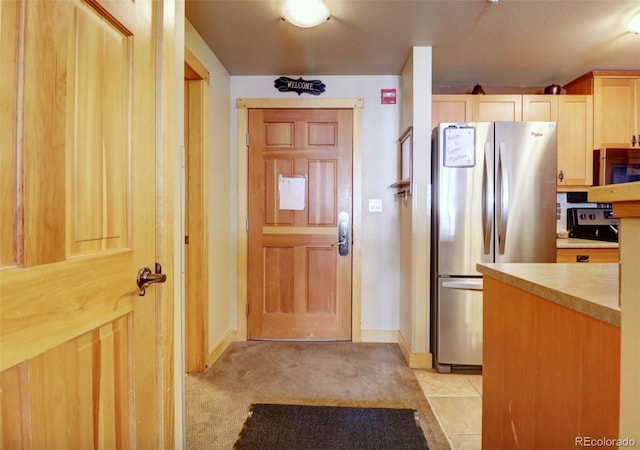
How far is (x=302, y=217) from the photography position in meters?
2.97

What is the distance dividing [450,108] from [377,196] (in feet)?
3.12

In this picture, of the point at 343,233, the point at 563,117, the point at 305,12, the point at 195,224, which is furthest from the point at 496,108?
the point at 195,224

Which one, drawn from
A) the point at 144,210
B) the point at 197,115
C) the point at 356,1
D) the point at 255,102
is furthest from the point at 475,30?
the point at 144,210

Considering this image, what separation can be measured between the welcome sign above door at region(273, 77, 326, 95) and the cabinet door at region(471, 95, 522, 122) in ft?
4.36

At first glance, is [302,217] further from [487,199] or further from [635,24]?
[635,24]

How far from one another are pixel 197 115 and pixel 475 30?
2.01 m

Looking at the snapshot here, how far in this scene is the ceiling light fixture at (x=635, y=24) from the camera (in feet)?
6.75

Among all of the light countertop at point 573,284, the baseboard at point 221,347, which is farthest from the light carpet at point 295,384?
the light countertop at point 573,284

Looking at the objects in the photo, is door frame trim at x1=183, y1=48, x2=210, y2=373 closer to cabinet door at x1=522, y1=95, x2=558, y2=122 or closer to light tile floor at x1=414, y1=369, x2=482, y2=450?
light tile floor at x1=414, y1=369, x2=482, y2=450

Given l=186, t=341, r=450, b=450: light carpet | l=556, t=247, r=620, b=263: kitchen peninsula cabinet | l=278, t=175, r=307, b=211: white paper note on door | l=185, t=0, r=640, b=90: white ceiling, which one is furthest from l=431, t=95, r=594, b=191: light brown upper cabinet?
l=186, t=341, r=450, b=450: light carpet

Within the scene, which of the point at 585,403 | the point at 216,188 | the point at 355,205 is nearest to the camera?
the point at 585,403

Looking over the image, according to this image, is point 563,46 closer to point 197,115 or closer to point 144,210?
point 197,115

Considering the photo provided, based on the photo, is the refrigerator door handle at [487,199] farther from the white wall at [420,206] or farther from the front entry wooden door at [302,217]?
the front entry wooden door at [302,217]

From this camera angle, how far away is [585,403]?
2.43 feet
